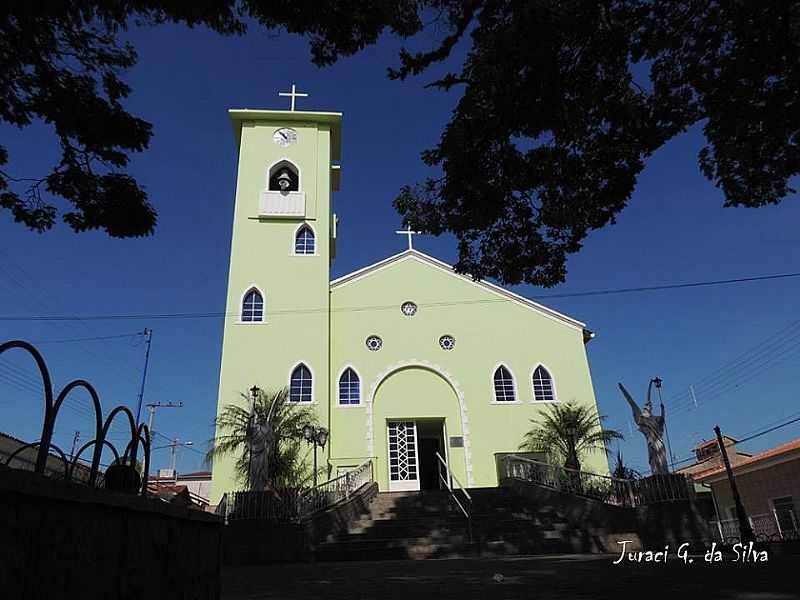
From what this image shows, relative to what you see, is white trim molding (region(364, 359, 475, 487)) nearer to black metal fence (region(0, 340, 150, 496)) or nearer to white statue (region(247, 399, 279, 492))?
white statue (region(247, 399, 279, 492))

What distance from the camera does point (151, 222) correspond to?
5273mm

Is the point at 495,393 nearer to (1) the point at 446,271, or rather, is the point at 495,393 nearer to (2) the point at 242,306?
A: (1) the point at 446,271

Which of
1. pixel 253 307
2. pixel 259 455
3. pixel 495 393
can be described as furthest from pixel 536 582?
pixel 253 307

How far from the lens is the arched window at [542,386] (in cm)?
1897

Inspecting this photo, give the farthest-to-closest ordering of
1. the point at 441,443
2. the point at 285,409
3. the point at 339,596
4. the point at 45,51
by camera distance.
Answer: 1. the point at 441,443
2. the point at 285,409
3. the point at 339,596
4. the point at 45,51

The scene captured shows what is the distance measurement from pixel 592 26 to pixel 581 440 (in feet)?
47.7

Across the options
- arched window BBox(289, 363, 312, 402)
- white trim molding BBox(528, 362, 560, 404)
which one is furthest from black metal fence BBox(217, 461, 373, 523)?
white trim molding BBox(528, 362, 560, 404)

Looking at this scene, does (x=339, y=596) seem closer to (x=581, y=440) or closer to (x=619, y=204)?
(x=619, y=204)

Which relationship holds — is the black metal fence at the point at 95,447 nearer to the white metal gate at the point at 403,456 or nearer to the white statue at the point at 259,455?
the white statue at the point at 259,455

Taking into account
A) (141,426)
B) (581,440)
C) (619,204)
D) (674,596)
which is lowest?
(674,596)

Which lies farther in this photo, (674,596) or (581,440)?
(581,440)

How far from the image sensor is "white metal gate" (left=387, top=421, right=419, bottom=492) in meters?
17.6

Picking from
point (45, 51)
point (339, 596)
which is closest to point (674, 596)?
point (339, 596)

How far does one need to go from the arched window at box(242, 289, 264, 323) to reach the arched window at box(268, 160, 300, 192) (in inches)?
186
